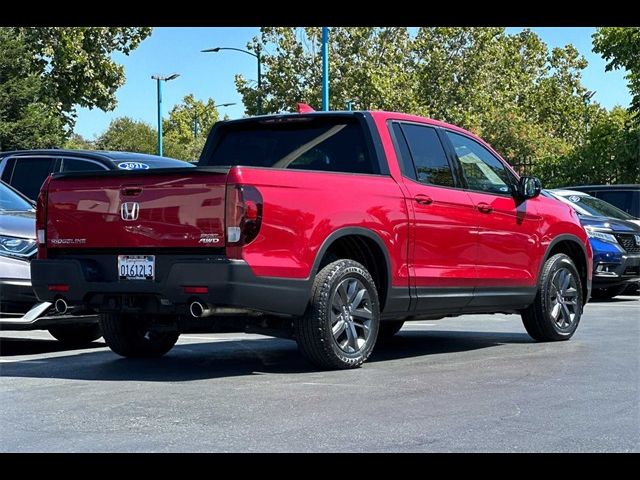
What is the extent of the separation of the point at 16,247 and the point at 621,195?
13.1 metres

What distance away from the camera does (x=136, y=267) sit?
7.94 metres

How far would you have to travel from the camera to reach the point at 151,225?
25.9 feet

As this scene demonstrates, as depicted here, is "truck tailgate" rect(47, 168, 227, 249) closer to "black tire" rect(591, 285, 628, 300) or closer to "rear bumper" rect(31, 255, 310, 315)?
"rear bumper" rect(31, 255, 310, 315)

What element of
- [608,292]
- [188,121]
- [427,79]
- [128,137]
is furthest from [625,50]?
[188,121]

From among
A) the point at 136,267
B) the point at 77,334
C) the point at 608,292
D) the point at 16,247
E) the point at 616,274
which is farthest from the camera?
the point at 608,292

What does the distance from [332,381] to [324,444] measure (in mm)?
2239

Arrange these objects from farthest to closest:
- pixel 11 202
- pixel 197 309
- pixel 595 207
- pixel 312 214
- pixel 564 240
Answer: pixel 595 207, pixel 564 240, pixel 11 202, pixel 312 214, pixel 197 309

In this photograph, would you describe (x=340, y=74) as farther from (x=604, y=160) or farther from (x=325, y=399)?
(x=325, y=399)

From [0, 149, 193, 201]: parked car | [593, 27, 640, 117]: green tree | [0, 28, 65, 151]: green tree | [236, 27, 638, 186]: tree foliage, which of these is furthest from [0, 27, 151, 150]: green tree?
[0, 149, 193, 201]: parked car

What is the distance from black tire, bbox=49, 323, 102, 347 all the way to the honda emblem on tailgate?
8.72 ft

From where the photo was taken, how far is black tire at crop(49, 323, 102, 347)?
1051cm

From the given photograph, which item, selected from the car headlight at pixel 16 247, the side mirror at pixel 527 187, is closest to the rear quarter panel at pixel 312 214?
the side mirror at pixel 527 187

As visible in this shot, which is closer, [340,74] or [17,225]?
[17,225]
